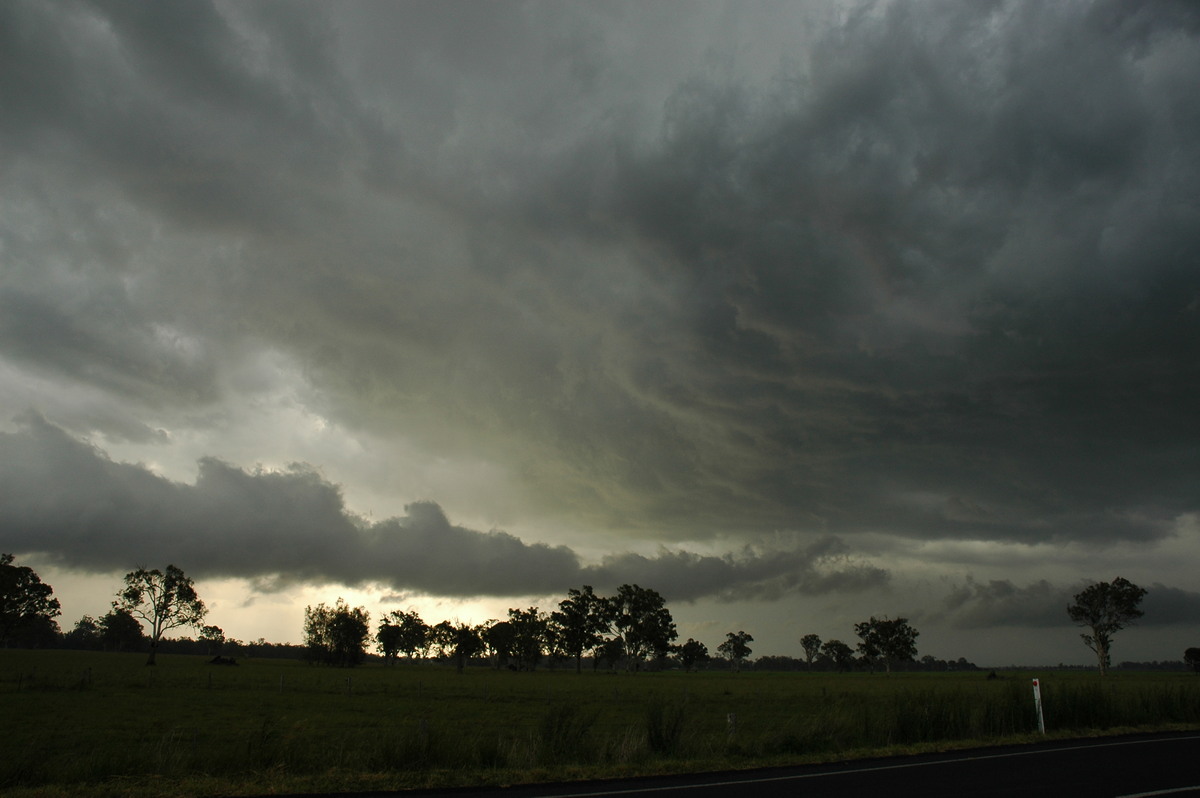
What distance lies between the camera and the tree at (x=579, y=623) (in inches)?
5433

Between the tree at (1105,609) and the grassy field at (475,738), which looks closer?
the grassy field at (475,738)

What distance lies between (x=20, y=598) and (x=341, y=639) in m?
52.0

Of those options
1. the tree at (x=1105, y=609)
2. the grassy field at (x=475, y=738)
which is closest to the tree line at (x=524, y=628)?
the tree at (x=1105, y=609)

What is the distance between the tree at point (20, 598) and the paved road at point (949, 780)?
5453 inches

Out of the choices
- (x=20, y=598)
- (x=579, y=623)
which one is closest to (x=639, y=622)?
(x=579, y=623)

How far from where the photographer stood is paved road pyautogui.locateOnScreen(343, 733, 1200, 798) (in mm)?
12469

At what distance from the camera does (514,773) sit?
14672 millimetres

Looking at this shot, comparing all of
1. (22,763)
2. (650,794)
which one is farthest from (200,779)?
(650,794)

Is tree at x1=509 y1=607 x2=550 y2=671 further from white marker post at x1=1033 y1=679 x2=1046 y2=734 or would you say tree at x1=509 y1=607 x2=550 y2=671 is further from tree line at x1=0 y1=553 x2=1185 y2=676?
white marker post at x1=1033 y1=679 x2=1046 y2=734

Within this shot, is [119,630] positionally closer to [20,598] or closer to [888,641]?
[20,598]

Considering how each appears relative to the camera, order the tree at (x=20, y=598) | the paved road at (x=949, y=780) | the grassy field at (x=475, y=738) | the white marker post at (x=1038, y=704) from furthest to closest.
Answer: the tree at (x=20, y=598) < the white marker post at (x=1038, y=704) < the grassy field at (x=475, y=738) < the paved road at (x=949, y=780)

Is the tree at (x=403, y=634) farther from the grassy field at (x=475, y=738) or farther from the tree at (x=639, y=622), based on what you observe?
the grassy field at (x=475, y=738)

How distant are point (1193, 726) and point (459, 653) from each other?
459ft

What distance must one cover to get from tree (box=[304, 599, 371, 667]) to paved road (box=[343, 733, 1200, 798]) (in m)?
140
